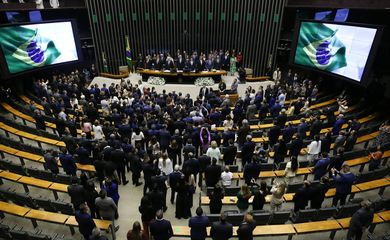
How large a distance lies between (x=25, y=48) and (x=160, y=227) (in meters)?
11.9

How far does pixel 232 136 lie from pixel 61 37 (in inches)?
431

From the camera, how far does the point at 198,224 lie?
545cm

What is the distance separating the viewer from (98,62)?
18.5 metres

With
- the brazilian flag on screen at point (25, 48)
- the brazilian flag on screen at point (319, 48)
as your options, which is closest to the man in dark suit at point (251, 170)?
the brazilian flag on screen at point (319, 48)

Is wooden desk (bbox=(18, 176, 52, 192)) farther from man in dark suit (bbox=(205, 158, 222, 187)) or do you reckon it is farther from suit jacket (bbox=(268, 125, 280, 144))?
suit jacket (bbox=(268, 125, 280, 144))

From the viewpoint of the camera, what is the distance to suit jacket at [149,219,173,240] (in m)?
5.27

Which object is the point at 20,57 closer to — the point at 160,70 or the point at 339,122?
the point at 160,70

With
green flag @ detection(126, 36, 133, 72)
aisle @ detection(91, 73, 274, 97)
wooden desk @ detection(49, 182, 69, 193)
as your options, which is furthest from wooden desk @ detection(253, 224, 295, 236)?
green flag @ detection(126, 36, 133, 72)

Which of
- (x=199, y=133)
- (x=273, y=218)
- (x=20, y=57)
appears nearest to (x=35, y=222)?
(x=199, y=133)

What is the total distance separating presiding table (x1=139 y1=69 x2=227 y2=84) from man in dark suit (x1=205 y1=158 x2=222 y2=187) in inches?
395

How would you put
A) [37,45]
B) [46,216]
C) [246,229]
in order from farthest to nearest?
[37,45] → [46,216] → [246,229]

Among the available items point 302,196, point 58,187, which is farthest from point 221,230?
point 58,187

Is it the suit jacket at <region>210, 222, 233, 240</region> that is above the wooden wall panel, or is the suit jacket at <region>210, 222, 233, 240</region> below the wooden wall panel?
below

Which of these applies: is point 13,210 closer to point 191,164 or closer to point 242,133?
point 191,164
